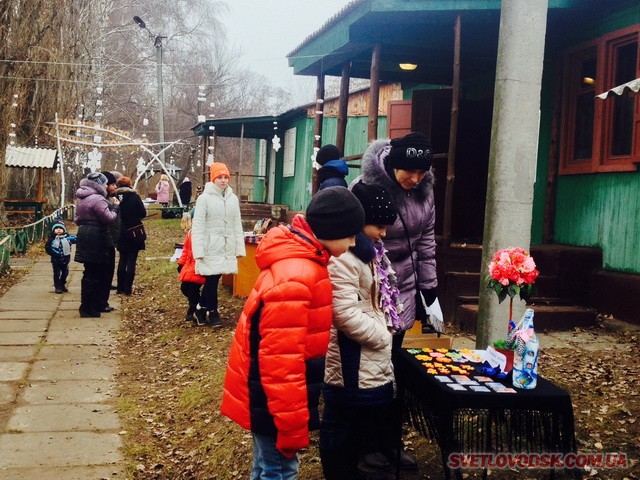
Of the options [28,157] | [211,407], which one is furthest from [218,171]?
[28,157]

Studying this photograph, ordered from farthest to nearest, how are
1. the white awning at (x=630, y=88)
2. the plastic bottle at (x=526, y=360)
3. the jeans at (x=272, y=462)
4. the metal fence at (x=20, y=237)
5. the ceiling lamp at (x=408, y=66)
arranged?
the metal fence at (x=20, y=237)
the ceiling lamp at (x=408, y=66)
the white awning at (x=630, y=88)
the plastic bottle at (x=526, y=360)
the jeans at (x=272, y=462)

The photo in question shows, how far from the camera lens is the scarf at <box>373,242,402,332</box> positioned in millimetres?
4082

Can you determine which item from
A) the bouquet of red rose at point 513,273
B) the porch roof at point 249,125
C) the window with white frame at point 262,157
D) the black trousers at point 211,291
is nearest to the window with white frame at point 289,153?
the porch roof at point 249,125

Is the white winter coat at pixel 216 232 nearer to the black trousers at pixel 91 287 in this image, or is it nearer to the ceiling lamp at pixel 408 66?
the black trousers at pixel 91 287

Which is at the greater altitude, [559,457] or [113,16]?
[113,16]

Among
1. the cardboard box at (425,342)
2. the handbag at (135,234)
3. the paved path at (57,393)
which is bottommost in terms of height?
the paved path at (57,393)

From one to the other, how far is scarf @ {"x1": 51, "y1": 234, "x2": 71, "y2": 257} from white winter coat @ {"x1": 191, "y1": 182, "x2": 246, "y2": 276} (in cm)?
357

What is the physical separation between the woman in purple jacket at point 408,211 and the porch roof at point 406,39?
174 inches

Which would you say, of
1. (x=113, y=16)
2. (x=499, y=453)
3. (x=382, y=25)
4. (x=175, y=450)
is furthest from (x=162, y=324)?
(x=113, y=16)

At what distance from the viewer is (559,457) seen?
3879 mm

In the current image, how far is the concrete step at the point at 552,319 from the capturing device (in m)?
8.30

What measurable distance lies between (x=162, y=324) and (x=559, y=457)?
675 cm

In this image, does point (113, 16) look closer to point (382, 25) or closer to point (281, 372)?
point (382, 25)

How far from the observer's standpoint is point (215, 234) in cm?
886
